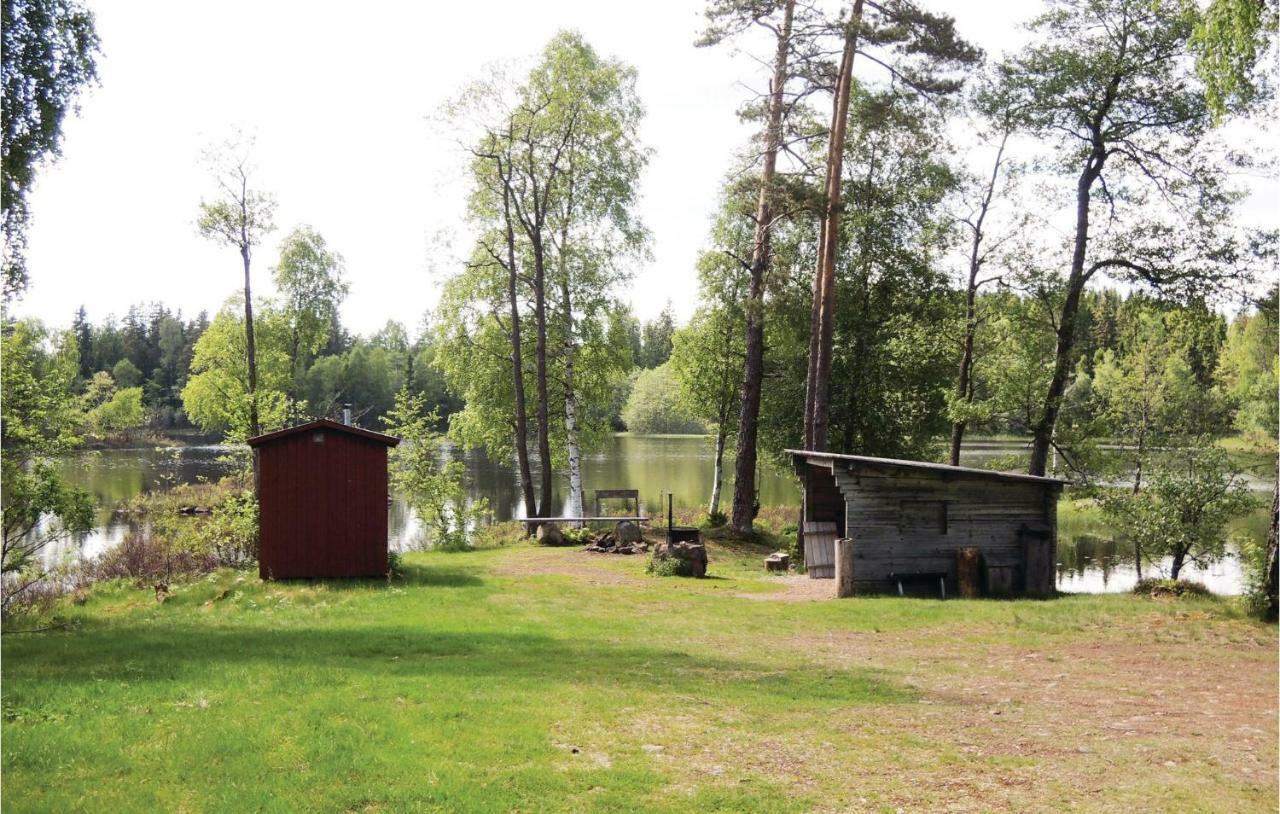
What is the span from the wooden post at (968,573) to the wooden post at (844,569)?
2.30m

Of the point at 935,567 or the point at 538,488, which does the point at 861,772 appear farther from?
the point at 538,488

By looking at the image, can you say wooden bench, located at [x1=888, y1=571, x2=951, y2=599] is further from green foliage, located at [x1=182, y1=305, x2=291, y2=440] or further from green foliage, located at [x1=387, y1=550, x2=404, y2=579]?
green foliage, located at [x1=182, y1=305, x2=291, y2=440]

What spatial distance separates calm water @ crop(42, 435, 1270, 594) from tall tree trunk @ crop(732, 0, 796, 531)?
29.7ft

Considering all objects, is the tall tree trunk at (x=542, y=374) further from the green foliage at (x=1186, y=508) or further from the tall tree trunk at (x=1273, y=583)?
the tall tree trunk at (x=1273, y=583)

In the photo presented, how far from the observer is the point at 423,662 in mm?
10070

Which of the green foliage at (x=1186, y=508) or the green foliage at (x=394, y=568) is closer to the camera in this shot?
the green foliage at (x=394, y=568)

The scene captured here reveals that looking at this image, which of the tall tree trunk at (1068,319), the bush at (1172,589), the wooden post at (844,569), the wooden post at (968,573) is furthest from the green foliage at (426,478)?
the bush at (1172,589)

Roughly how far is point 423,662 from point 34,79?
1072 cm

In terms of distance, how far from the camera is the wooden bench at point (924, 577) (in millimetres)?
17656

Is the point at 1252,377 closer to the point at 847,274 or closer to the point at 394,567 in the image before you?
the point at 847,274

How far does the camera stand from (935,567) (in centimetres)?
1783

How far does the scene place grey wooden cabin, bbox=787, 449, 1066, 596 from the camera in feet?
57.7

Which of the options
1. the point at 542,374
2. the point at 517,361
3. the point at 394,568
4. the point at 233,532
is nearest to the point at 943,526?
the point at 394,568

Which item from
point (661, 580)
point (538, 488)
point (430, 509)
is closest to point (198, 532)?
point (430, 509)
